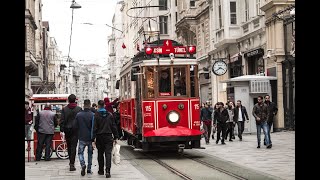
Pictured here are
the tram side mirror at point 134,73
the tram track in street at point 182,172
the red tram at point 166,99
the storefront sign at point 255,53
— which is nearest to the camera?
the tram track in street at point 182,172

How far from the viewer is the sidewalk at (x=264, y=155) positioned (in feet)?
48.1

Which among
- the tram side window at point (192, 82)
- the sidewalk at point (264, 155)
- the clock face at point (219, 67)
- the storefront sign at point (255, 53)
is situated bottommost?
the sidewalk at point (264, 155)

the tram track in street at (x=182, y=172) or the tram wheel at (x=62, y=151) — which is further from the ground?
the tram wheel at (x=62, y=151)

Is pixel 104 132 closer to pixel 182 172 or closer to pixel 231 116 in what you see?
pixel 182 172

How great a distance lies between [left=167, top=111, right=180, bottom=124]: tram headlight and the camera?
58.9 ft

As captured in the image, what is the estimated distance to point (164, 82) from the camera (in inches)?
712

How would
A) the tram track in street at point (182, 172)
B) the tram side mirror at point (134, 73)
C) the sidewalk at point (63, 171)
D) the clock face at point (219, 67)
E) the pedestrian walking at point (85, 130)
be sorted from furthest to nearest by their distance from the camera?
the clock face at point (219, 67), the tram side mirror at point (134, 73), the pedestrian walking at point (85, 130), the sidewalk at point (63, 171), the tram track in street at point (182, 172)

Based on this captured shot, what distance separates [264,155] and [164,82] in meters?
3.82

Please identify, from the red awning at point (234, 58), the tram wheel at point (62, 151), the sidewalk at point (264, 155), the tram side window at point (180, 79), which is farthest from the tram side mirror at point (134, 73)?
the red awning at point (234, 58)

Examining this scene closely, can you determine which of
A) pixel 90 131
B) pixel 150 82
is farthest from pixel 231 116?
pixel 90 131

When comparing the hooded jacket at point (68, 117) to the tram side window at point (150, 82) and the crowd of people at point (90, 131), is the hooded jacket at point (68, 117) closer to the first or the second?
the crowd of people at point (90, 131)

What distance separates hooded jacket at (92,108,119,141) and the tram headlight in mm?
4342

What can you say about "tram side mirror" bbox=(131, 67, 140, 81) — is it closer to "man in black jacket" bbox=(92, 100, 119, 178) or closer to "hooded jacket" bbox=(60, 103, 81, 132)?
"hooded jacket" bbox=(60, 103, 81, 132)

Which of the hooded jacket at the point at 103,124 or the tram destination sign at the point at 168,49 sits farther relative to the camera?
the tram destination sign at the point at 168,49
